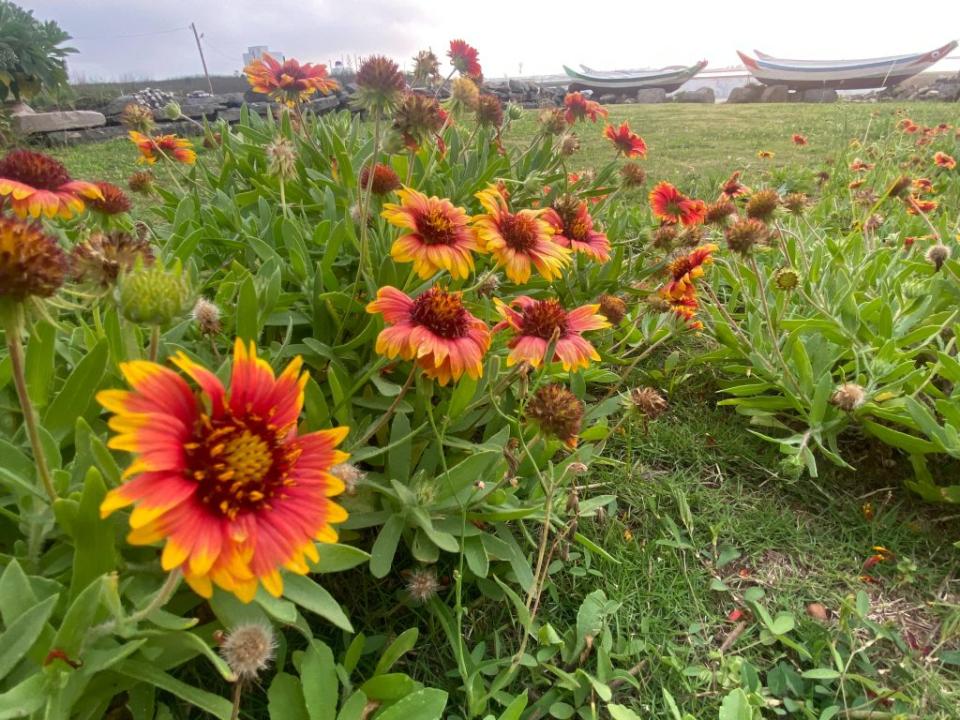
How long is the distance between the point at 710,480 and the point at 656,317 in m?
0.62

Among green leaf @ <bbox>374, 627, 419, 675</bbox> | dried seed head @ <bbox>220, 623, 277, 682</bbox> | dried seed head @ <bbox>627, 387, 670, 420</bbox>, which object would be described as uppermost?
dried seed head @ <bbox>220, 623, 277, 682</bbox>

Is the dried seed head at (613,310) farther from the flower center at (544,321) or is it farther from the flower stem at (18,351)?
the flower stem at (18,351)

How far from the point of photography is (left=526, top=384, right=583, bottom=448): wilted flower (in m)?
0.99

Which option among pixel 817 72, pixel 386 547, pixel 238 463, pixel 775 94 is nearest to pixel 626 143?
pixel 386 547

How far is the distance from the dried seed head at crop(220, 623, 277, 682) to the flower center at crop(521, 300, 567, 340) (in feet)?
2.27

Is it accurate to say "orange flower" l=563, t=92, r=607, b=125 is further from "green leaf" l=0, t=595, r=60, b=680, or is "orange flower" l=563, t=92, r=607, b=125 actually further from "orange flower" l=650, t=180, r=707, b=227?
"green leaf" l=0, t=595, r=60, b=680

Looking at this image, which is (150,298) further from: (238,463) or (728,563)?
(728,563)

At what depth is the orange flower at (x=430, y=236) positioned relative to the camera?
1.11 m

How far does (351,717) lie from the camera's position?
0.87 meters

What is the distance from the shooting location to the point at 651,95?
76.5 ft

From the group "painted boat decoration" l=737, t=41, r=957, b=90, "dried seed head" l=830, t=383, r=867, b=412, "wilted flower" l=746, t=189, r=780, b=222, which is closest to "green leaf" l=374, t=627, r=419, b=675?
"dried seed head" l=830, t=383, r=867, b=412

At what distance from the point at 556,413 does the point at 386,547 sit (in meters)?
0.37

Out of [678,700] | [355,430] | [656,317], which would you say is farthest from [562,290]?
[678,700]

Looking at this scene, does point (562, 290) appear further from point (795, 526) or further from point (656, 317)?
point (795, 526)
